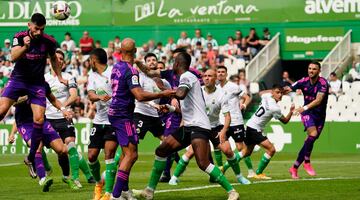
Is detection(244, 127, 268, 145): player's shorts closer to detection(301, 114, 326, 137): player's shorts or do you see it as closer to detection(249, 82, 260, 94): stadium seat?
detection(301, 114, 326, 137): player's shorts

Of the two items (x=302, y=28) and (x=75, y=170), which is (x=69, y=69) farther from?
(x=75, y=170)

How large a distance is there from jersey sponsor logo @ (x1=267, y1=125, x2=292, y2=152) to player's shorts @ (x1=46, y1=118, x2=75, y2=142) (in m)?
13.8

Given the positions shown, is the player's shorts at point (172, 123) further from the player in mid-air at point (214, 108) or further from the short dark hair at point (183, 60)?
the short dark hair at point (183, 60)

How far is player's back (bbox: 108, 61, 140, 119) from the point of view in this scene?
44.1ft

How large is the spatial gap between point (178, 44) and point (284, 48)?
15.7 feet

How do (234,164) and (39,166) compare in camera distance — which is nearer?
(39,166)

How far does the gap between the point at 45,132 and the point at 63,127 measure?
57.6 inches

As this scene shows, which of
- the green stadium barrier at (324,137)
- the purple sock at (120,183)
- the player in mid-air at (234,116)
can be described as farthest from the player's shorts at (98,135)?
the green stadium barrier at (324,137)

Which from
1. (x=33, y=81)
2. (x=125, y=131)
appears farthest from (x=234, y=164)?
(x=125, y=131)

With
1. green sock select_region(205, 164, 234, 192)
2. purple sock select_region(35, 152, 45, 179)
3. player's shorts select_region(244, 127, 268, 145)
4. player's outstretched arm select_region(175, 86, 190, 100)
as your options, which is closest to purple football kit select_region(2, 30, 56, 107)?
purple sock select_region(35, 152, 45, 179)

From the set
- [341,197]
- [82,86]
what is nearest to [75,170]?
[341,197]

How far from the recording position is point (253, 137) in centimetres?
2008

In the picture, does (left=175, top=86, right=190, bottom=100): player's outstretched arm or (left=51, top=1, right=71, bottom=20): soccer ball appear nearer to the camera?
(left=175, top=86, right=190, bottom=100): player's outstretched arm

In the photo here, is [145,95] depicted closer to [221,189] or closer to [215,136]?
[221,189]
